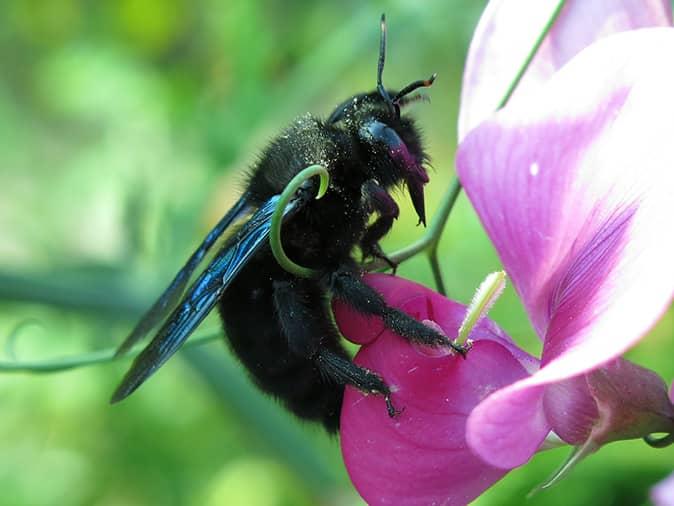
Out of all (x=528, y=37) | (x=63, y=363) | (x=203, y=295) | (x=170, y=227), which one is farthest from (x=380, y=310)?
(x=170, y=227)

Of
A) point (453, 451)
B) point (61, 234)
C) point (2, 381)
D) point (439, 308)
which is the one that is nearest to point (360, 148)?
point (439, 308)

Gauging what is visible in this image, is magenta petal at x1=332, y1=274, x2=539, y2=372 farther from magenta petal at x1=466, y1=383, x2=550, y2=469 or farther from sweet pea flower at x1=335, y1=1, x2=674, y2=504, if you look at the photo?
magenta petal at x1=466, y1=383, x2=550, y2=469

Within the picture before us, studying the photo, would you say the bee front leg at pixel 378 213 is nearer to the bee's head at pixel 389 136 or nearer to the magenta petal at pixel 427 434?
the bee's head at pixel 389 136

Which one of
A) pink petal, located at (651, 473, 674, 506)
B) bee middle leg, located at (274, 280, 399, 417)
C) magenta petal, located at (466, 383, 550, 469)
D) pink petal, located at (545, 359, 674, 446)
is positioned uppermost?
pink petal, located at (651, 473, 674, 506)

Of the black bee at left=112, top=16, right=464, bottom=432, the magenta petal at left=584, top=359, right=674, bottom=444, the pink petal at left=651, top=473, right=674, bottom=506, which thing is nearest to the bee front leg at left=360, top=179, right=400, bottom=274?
the black bee at left=112, top=16, right=464, bottom=432

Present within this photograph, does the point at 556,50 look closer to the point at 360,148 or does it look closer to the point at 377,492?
the point at 360,148

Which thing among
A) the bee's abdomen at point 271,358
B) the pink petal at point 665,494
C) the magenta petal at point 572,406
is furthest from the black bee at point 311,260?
the pink petal at point 665,494

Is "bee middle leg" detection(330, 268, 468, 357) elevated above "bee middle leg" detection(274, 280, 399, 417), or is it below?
above
